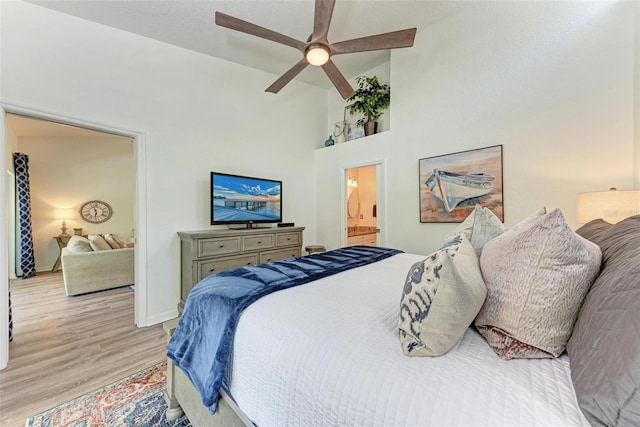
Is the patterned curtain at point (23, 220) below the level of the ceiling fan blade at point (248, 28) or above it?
below

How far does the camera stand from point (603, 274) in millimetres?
671

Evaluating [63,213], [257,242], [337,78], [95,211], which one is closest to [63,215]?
[63,213]

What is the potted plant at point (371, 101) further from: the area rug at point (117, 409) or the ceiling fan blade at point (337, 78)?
the area rug at point (117, 409)

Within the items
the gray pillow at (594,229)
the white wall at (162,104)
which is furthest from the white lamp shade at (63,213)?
the gray pillow at (594,229)

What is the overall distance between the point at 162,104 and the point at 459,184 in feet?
11.4

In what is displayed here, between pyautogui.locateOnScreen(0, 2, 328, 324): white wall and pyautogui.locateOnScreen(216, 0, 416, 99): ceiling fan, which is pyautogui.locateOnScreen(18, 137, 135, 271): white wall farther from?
pyautogui.locateOnScreen(216, 0, 416, 99): ceiling fan

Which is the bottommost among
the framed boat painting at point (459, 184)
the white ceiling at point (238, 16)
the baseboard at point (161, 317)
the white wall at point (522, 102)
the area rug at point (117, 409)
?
the area rug at point (117, 409)

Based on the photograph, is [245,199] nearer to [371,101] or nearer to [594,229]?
[371,101]

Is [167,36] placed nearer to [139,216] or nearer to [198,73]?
[198,73]

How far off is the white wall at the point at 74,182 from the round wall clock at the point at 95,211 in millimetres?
77

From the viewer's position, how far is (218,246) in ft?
9.37

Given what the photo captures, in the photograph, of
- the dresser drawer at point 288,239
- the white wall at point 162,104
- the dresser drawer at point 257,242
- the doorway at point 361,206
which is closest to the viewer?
the white wall at point 162,104

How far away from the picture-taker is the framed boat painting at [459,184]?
2558 mm

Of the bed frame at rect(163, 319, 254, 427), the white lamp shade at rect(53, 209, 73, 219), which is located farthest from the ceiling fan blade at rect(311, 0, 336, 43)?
the white lamp shade at rect(53, 209, 73, 219)
